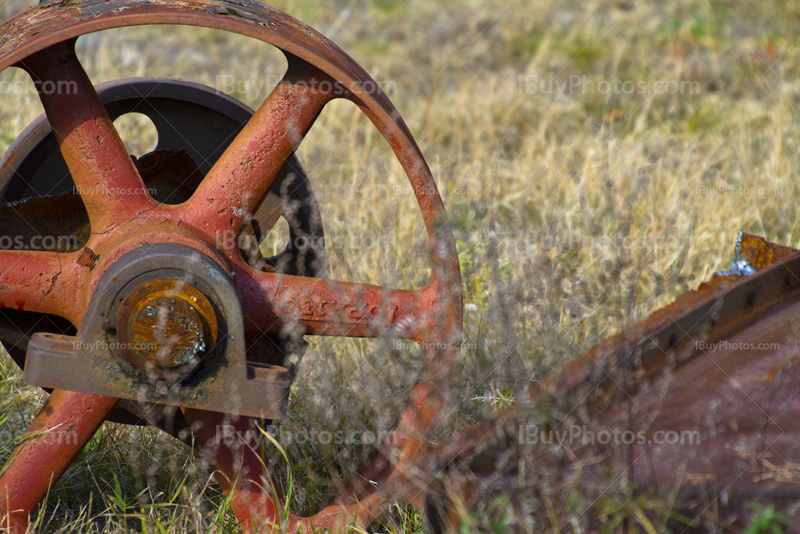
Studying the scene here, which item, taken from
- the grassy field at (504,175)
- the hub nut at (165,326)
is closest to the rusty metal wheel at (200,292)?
the hub nut at (165,326)

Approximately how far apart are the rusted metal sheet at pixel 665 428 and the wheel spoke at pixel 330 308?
35cm

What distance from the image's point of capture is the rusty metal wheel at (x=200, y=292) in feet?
5.16

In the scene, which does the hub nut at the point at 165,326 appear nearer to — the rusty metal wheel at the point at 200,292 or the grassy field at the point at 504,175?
the rusty metal wheel at the point at 200,292

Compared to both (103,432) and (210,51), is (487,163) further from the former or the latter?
(210,51)

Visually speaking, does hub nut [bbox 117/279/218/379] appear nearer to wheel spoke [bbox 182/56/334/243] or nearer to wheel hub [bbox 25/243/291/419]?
wheel hub [bbox 25/243/291/419]

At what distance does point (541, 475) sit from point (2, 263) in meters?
1.34

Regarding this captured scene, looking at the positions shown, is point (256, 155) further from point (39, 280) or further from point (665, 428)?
point (665, 428)

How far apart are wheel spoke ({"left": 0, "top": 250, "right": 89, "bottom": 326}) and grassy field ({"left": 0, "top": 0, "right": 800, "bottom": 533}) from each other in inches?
21.5

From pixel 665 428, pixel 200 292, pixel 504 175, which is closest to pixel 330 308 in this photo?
pixel 200 292

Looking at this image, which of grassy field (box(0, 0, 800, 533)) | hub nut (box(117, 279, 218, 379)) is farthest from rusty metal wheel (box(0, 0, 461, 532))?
grassy field (box(0, 0, 800, 533))


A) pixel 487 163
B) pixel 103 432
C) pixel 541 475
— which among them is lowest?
pixel 103 432

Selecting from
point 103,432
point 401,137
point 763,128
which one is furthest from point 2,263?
point 763,128

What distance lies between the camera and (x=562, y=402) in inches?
65.7

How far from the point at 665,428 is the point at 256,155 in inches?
49.6
